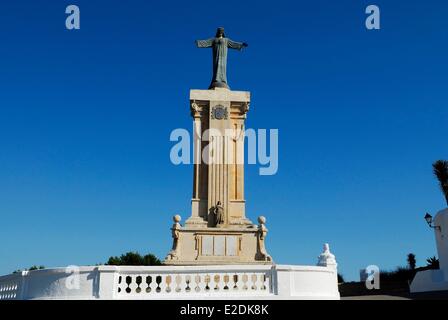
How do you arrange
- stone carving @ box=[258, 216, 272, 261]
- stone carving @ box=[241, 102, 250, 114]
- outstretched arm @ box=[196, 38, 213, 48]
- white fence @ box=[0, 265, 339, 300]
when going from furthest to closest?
outstretched arm @ box=[196, 38, 213, 48] → stone carving @ box=[241, 102, 250, 114] → stone carving @ box=[258, 216, 272, 261] → white fence @ box=[0, 265, 339, 300]

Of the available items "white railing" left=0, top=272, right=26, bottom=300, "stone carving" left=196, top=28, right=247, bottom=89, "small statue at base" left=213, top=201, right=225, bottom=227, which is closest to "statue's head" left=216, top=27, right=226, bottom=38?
"stone carving" left=196, top=28, right=247, bottom=89

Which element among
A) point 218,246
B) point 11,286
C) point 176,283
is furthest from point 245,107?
point 11,286

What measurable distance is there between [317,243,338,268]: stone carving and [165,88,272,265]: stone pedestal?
235cm

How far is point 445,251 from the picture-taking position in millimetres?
24109

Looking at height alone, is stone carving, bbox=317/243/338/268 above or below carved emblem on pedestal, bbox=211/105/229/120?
below

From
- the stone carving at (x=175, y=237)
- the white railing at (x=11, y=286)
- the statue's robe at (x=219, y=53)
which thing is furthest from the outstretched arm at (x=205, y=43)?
the white railing at (x=11, y=286)

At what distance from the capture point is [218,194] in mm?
24438

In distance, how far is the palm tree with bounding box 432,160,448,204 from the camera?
28750mm

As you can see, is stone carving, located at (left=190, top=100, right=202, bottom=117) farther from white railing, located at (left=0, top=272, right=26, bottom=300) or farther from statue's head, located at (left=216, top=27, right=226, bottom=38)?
white railing, located at (left=0, top=272, right=26, bottom=300)

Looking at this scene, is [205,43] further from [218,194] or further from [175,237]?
[175,237]

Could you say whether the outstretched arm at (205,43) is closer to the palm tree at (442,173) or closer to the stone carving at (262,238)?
the stone carving at (262,238)

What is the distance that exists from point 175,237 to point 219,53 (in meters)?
11.1

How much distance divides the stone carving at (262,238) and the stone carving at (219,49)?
798 cm
